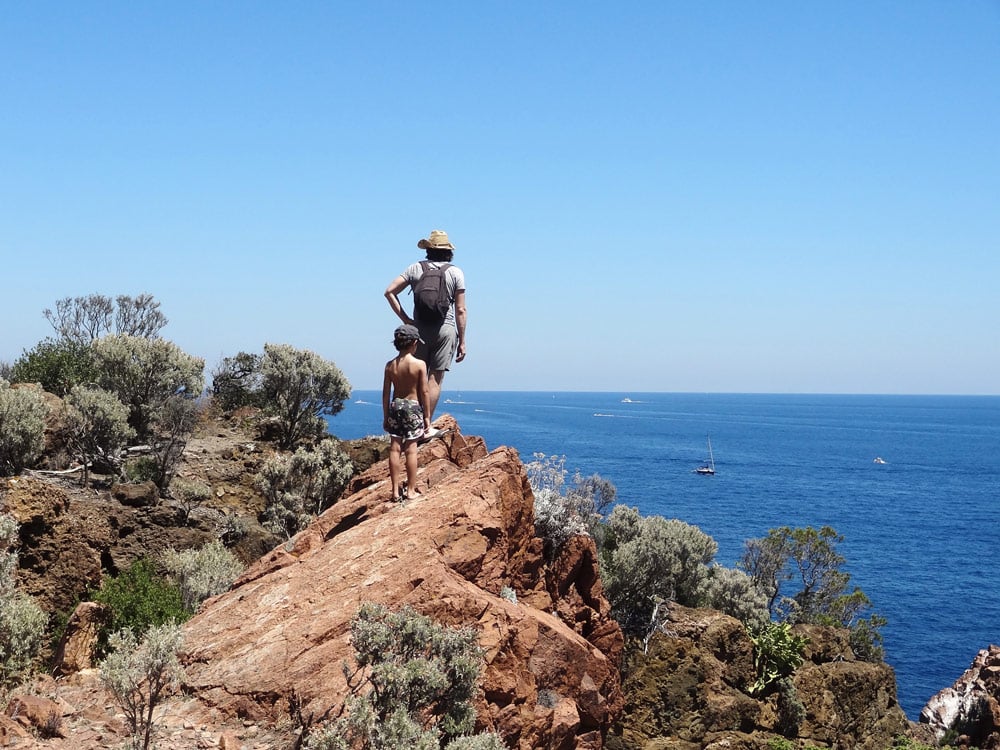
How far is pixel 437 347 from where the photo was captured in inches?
464

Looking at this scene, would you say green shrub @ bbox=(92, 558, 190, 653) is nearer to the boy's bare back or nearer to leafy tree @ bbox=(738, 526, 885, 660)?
the boy's bare back

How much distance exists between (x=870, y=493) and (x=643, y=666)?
8702cm

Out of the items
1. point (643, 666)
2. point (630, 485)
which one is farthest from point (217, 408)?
point (630, 485)

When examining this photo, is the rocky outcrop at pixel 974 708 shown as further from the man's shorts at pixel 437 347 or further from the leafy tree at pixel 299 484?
the man's shorts at pixel 437 347

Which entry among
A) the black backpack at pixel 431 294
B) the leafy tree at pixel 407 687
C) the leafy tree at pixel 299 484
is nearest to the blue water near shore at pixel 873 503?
the leafy tree at pixel 299 484

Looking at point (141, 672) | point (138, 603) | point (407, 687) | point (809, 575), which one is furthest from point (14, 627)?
point (809, 575)

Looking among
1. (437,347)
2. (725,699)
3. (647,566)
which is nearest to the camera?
(437,347)

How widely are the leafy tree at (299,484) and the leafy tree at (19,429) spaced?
629cm

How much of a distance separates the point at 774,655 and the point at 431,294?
14.6 metres

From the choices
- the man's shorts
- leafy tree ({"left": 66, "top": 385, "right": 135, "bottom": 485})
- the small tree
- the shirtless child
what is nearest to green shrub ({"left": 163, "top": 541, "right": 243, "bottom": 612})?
the shirtless child

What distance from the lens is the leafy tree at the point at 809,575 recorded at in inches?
1364

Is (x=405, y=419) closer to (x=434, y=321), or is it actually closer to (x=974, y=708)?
(x=434, y=321)

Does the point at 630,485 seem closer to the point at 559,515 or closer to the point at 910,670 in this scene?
the point at 910,670

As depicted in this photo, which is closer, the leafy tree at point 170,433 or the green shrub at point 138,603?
the green shrub at point 138,603
